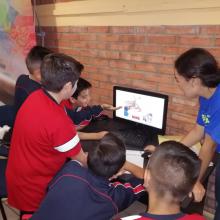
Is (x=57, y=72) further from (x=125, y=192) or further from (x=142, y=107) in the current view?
(x=142, y=107)

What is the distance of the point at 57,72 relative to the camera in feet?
5.02

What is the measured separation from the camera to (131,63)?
238 cm

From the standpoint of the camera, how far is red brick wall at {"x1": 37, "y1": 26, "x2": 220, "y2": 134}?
200 cm

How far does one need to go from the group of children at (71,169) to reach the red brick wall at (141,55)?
2.56 feet

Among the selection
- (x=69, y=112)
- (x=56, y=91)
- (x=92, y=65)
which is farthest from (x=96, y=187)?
(x=92, y=65)

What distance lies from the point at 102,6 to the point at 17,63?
135cm

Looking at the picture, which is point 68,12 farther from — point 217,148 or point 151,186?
point 151,186

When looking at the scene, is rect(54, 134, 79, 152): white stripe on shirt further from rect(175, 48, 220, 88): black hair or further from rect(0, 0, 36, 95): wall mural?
rect(0, 0, 36, 95): wall mural

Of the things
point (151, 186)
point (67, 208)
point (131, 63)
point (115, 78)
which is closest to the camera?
point (151, 186)

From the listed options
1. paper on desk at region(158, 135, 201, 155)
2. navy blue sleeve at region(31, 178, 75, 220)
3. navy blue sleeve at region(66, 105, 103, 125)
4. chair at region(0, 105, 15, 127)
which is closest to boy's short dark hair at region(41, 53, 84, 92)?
navy blue sleeve at region(31, 178, 75, 220)

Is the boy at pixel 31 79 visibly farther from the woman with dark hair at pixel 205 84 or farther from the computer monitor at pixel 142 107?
the woman with dark hair at pixel 205 84

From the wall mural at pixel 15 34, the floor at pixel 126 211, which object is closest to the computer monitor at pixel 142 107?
the floor at pixel 126 211

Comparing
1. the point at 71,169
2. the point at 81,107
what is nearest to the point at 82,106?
the point at 81,107

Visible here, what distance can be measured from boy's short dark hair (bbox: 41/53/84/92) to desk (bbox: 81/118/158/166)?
50 cm
